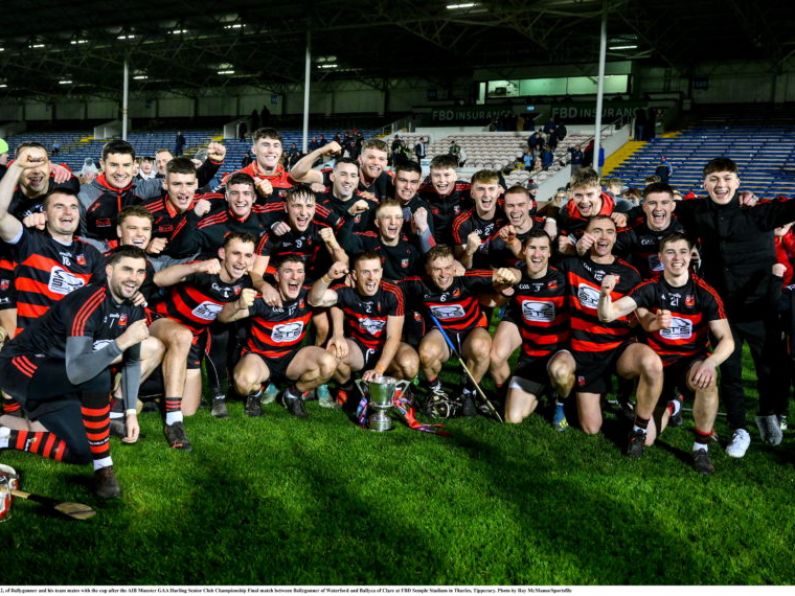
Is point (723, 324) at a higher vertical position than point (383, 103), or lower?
lower

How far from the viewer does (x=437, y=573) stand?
127 inches

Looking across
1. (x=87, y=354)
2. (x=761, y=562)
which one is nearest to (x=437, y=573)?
(x=761, y=562)

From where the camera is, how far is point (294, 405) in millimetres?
5762

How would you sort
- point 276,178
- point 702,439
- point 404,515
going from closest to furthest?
point 404,515, point 702,439, point 276,178

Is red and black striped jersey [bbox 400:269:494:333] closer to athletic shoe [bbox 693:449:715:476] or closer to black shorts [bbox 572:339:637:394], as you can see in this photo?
black shorts [bbox 572:339:637:394]

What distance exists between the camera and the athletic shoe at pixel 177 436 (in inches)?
187

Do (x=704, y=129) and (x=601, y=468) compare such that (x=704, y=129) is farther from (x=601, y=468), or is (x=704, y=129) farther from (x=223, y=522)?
(x=223, y=522)

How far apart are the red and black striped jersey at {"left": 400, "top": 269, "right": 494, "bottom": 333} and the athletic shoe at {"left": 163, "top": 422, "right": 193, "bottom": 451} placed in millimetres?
2381

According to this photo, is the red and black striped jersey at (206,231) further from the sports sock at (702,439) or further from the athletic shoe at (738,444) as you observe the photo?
the athletic shoe at (738,444)

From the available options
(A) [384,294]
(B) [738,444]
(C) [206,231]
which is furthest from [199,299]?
(B) [738,444]

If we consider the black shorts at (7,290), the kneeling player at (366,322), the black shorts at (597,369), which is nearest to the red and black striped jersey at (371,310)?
the kneeling player at (366,322)

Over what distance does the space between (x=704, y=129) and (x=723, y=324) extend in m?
25.9

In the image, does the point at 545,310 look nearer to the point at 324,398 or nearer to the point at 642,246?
the point at 642,246

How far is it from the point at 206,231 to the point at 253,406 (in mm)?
1546
